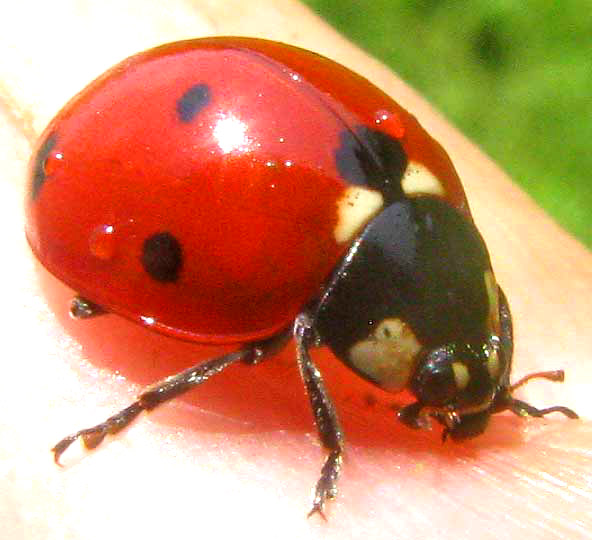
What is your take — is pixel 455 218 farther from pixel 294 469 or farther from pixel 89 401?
pixel 89 401

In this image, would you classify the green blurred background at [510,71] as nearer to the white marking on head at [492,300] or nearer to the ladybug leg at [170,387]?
the white marking on head at [492,300]

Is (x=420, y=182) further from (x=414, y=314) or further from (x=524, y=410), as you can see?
(x=524, y=410)

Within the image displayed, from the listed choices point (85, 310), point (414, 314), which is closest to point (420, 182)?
point (414, 314)

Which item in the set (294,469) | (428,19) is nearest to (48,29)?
(294,469)

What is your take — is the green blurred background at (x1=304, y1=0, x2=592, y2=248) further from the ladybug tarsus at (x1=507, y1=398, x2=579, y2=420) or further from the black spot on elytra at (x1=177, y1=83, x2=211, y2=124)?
the black spot on elytra at (x1=177, y1=83, x2=211, y2=124)

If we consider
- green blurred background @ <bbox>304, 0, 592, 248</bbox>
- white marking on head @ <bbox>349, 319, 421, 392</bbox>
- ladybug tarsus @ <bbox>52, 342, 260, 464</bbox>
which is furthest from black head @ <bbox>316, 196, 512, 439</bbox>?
green blurred background @ <bbox>304, 0, 592, 248</bbox>

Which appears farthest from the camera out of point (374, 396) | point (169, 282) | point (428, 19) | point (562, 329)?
point (428, 19)

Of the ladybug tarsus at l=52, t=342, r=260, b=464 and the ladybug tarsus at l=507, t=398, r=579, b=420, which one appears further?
the ladybug tarsus at l=507, t=398, r=579, b=420
